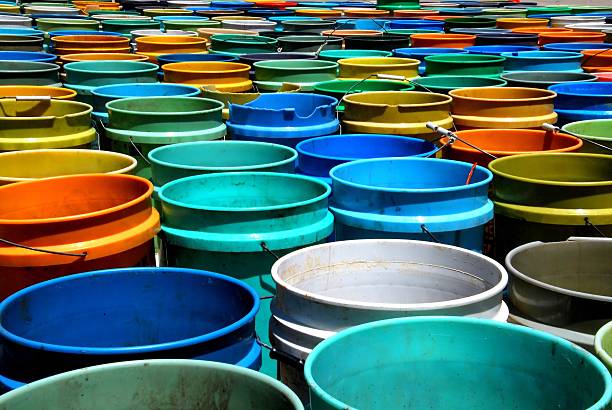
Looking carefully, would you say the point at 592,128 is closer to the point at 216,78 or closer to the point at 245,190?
the point at 245,190

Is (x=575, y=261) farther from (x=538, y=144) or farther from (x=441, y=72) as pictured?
(x=441, y=72)

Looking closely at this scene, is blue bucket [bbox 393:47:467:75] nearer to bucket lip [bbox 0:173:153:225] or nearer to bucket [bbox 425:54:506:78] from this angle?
bucket [bbox 425:54:506:78]

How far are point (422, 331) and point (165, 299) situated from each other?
3.18 ft

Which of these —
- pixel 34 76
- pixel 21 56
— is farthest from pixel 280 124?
pixel 21 56

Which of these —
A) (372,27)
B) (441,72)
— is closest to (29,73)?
(441,72)

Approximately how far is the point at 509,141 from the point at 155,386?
3.26 meters

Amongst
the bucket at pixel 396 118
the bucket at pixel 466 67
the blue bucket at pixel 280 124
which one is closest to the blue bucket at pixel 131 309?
the blue bucket at pixel 280 124

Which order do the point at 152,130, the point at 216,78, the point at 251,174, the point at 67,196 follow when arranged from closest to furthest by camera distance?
the point at 67,196 < the point at 251,174 < the point at 152,130 < the point at 216,78

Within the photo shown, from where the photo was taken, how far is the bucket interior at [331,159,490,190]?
3.90 metres

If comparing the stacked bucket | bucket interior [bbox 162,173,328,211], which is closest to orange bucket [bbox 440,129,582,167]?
the stacked bucket

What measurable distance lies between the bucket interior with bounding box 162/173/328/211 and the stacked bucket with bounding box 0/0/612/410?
0.03 feet

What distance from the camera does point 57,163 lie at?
13.6 feet

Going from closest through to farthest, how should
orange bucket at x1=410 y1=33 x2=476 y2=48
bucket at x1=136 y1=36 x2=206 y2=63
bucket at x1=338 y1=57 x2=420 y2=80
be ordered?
1. bucket at x1=338 y1=57 x2=420 y2=80
2. bucket at x1=136 y1=36 x2=206 y2=63
3. orange bucket at x1=410 y1=33 x2=476 y2=48

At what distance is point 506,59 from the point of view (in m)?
6.69
